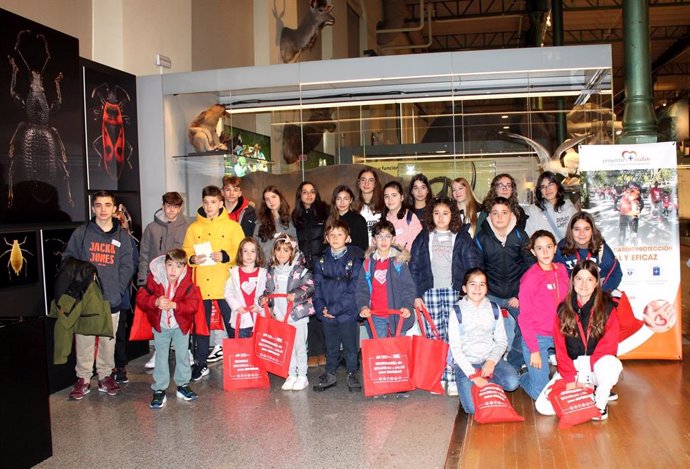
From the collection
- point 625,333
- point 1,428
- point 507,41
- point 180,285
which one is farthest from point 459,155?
point 507,41

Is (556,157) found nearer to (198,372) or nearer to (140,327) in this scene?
(198,372)

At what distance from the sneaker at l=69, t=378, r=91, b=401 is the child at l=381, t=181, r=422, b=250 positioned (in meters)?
2.66

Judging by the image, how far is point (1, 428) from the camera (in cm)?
325

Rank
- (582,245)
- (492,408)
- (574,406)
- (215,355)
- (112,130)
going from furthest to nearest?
1. (112,130)
2. (215,355)
3. (582,245)
4. (492,408)
5. (574,406)

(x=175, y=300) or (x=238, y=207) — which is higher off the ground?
(x=238, y=207)

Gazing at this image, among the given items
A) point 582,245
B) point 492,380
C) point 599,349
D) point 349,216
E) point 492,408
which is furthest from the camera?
point 349,216

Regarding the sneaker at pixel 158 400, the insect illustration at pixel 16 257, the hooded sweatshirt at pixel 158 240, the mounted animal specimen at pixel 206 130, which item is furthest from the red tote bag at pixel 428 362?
the mounted animal specimen at pixel 206 130

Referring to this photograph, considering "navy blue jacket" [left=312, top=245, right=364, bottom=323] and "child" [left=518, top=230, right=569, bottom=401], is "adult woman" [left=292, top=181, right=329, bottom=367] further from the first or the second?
"child" [left=518, top=230, right=569, bottom=401]

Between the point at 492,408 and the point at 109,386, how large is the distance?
289 centimetres

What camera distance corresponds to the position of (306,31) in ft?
34.2

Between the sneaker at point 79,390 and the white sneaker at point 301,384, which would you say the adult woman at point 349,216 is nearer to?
the white sneaker at point 301,384

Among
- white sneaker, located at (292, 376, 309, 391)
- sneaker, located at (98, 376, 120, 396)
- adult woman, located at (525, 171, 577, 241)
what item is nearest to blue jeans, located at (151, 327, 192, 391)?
sneaker, located at (98, 376, 120, 396)

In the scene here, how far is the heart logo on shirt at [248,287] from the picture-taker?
5.22 m

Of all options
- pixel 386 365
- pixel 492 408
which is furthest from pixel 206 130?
pixel 492 408
